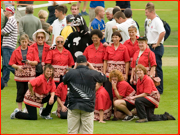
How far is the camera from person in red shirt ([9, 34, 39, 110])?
8891 millimetres

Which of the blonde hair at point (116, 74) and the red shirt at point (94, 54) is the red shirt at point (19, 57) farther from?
the blonde hair at point (116, 74)

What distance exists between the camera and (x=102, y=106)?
8.27 metres

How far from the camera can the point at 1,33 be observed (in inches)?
446

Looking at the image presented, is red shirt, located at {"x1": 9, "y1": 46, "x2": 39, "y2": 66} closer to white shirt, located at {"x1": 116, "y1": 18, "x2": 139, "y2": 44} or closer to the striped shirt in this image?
white shirt, located at {"x1": 116, "y1": 18, "x2": 139, "y2": 44}

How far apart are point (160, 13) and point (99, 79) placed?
1812 centimetres

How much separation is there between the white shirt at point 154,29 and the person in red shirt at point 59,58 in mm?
2384

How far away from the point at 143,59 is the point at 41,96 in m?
2.36

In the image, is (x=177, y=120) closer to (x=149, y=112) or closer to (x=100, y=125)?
(x=149, y=112)

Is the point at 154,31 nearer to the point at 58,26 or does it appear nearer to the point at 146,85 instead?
the point at 146,85

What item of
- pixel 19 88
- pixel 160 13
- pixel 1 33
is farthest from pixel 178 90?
pixel 160 13

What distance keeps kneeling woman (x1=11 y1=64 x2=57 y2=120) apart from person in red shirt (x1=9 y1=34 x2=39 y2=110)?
473mm

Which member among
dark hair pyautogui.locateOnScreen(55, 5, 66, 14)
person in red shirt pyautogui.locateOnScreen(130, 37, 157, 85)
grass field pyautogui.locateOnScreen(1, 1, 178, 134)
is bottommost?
grass field pyautogui.locateOnScreen(1, 1, 178, 134)

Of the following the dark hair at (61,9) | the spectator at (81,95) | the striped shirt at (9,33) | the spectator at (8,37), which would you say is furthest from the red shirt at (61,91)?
the striped shirt at (9,33)

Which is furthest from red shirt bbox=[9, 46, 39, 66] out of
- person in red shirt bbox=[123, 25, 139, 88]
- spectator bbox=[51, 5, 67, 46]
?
person in red shirt bbox=[123, 25, 139, 88]
